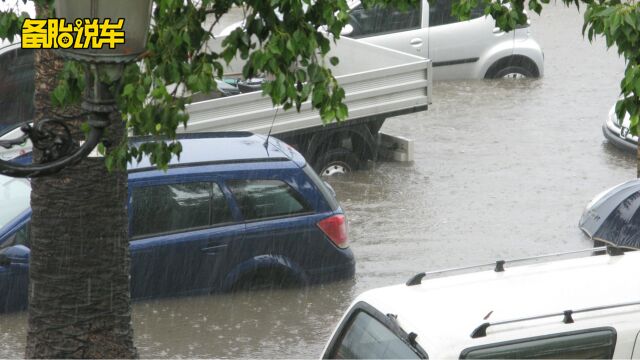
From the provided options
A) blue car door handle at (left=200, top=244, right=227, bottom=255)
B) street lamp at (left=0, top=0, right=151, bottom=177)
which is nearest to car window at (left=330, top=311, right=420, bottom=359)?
street lamp at (left=0, top=0, right=151, bottom=177)

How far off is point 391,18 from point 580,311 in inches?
533

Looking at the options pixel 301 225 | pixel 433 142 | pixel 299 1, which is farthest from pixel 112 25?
pixel 433 142

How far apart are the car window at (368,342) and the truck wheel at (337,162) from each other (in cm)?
776

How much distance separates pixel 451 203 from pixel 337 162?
1.60 meters

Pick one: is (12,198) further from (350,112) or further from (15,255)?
(350,112)

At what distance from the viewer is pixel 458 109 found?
698 inches

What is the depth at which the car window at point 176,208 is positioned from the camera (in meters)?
9.27

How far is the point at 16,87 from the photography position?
12.9 meters

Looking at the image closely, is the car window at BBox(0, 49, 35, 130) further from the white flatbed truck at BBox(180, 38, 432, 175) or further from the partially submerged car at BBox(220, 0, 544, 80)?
the partially submerged car at BBox(220, 0, 544, 80)

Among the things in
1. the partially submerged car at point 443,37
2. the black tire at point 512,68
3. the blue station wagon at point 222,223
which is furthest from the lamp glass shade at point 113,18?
the black tire at point 512,68

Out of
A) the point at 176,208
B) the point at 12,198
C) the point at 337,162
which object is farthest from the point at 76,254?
the point at 337,162

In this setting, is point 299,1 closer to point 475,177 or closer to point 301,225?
point 301,225

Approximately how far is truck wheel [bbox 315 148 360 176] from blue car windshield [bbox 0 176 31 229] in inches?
189

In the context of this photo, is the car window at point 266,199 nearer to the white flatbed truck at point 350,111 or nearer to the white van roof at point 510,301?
the white flatbed truck at point 350,111
